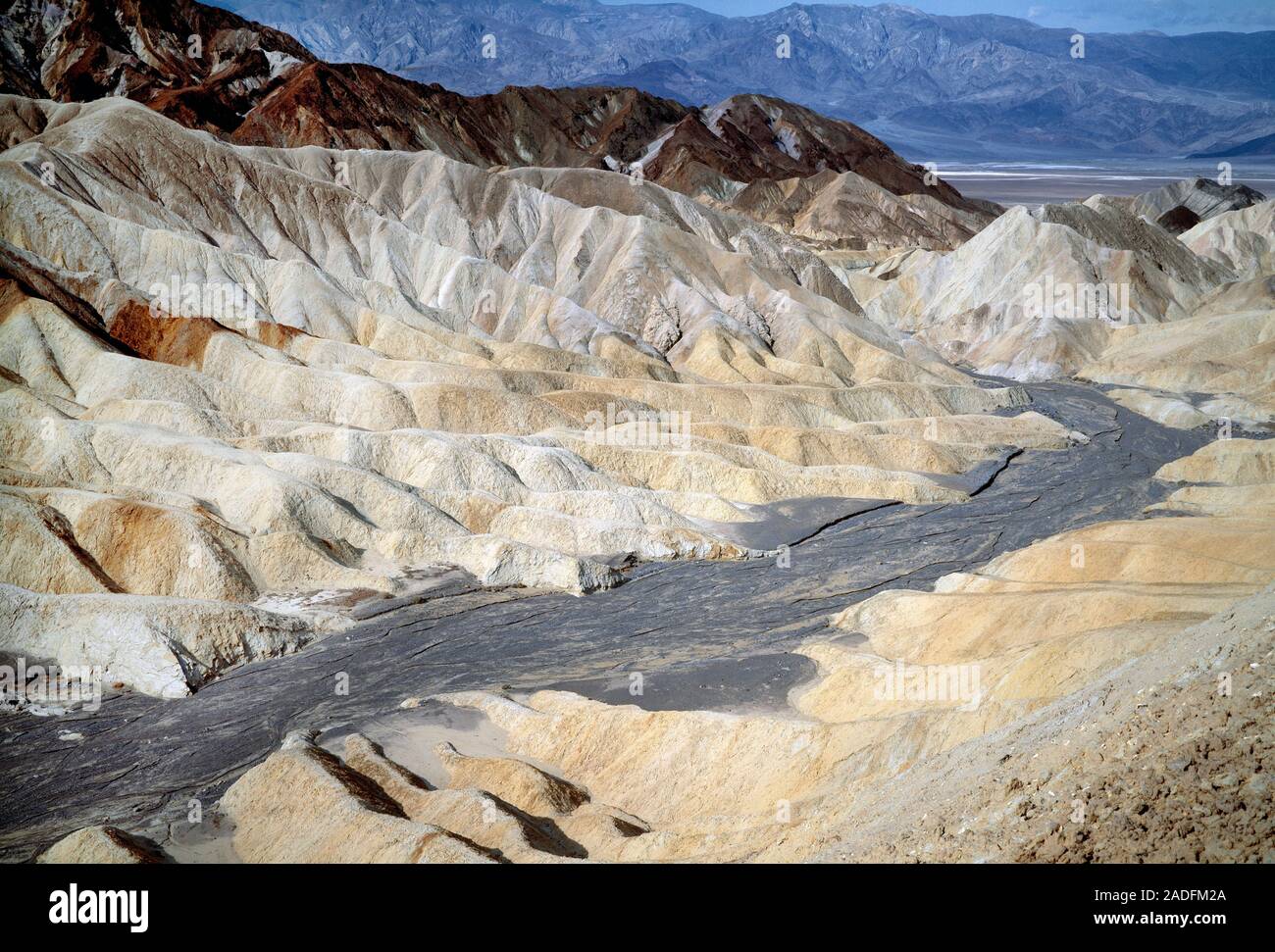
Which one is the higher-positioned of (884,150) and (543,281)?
(884,150)

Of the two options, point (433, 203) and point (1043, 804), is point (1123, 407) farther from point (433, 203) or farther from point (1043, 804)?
point (1043, 804)

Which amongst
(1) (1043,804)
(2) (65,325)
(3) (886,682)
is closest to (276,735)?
(3) (886,682)

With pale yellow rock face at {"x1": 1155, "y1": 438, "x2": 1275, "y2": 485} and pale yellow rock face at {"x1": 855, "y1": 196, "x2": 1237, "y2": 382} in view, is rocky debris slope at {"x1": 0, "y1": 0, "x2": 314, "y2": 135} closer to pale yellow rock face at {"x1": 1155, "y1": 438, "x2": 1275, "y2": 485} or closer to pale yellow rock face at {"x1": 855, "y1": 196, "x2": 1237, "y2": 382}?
pale yellow rock face at {"x1": 855, "y1": 196, "x2": 1237, "y2": 382}

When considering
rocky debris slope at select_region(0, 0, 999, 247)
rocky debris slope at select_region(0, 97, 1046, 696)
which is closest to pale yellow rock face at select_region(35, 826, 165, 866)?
rocky debris slope at select_region(0, 97, 1046, 696)

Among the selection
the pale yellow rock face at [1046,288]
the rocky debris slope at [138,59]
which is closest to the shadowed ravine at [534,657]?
the pale yellow rock face at [1046,288]

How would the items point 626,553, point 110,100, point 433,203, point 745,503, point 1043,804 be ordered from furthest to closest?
point 433,203 < point 110,100 < point 745,503 < point 626,553 < point 1043,804

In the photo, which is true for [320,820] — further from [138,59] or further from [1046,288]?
[138,59]
